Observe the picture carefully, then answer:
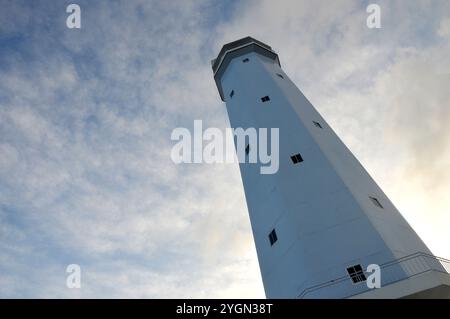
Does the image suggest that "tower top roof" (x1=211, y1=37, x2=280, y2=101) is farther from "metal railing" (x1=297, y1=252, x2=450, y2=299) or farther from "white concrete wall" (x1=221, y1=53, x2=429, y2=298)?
"metal railing" (x1=297, y1=252, x2=450, y2=299)

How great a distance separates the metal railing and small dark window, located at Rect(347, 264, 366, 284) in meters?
0.17

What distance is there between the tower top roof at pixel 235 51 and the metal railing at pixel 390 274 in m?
23.6

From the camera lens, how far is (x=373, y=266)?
14906mm

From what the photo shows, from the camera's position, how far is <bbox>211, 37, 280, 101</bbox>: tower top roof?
33938 millimetres

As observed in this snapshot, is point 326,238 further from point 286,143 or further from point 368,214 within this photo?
point 286,143

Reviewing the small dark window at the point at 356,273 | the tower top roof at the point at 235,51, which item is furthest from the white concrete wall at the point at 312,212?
the tower top roof at the point at 235,51

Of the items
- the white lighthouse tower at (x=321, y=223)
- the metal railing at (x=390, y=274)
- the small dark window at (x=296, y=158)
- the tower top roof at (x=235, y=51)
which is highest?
the tower top roof at (x=235, y=51)

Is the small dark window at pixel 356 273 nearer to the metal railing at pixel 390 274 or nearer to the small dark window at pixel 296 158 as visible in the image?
the metal railing at pixel 390 274

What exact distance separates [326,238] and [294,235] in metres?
1.54

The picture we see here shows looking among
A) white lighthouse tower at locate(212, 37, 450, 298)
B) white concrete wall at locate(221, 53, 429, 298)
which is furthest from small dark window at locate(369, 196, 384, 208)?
white concrete wall at locate(221, 53, 429, 298)

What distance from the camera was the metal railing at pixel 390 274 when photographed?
14258 millimetres

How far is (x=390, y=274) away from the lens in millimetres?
14359
